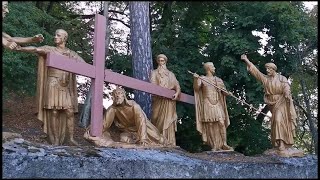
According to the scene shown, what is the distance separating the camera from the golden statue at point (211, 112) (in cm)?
966

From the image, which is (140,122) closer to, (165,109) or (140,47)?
Answer: (165,109)

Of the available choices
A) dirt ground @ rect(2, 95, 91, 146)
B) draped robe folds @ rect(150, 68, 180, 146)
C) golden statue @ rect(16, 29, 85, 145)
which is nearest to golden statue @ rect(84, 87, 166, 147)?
golden statue @ rect(16, 29, 85, 145)

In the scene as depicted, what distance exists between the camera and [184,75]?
45.2ft

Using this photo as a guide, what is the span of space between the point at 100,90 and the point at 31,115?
7.98 metres

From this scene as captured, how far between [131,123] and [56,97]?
1498 millimetres

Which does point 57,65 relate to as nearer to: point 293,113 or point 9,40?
point 9,40

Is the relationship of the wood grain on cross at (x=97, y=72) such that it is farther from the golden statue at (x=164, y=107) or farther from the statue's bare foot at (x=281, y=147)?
the statue's bare foot at (x=281, y=147)

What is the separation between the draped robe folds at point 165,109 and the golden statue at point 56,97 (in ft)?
6.36

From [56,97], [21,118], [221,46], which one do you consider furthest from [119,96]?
[21,118]

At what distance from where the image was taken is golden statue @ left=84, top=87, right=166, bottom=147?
8.30 m

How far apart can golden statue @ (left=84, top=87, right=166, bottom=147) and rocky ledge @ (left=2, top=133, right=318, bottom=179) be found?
358 millimetres

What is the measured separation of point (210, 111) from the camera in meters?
9.67

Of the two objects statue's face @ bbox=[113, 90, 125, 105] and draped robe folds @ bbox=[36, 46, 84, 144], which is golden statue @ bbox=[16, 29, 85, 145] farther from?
statue's face @ bbox=[113, 90, 125, 105]

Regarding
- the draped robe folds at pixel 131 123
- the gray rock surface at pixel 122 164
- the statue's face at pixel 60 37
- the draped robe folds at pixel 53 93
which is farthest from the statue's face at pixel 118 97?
the statue's face at pixel 60 37
